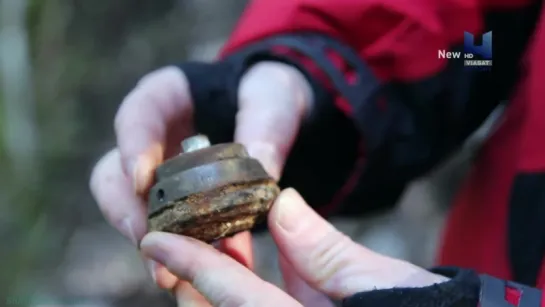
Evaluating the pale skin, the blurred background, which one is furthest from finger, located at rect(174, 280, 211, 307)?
the blurred background

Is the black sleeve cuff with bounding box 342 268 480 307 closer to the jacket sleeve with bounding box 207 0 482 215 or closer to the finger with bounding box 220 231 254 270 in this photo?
the finger with bounding box 220 231 254 270

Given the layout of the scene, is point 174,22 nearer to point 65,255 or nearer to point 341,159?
point 65,255

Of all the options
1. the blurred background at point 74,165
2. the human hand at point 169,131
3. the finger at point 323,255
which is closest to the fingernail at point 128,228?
the human hand at point 169,131

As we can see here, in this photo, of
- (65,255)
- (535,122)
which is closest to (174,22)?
(65,255)

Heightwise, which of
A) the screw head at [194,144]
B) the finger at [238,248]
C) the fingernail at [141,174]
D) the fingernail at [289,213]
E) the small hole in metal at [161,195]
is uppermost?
the screw head at [194,144]

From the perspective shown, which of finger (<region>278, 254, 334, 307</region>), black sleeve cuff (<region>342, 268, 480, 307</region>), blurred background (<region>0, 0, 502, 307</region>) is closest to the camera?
black sleeve cuff (<region>342, 268, 480, 307</region>)

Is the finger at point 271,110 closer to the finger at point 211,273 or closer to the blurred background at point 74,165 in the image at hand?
the finger at point 211,273
